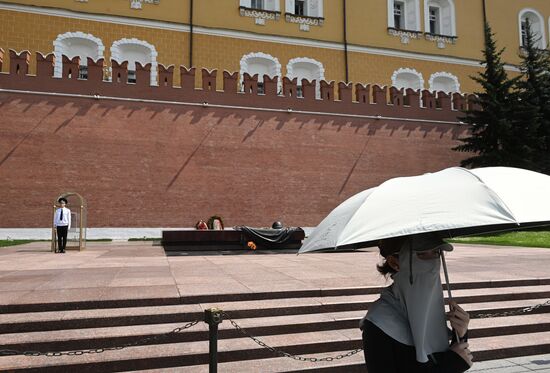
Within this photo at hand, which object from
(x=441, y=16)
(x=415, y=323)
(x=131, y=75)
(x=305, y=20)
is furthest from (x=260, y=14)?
(x=415, y=323)

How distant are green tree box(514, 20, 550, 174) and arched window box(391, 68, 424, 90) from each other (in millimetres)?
5676

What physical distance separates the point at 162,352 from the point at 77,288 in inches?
89.1

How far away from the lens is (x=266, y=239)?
555 inches

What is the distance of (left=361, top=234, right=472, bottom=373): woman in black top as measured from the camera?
6.74ft

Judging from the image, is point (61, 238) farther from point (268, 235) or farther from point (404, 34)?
point (404, 34)

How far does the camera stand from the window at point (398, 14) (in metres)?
27.3

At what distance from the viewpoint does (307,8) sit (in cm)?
2527

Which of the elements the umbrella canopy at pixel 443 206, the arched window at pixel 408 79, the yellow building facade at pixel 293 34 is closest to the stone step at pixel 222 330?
the umbrella canopy at pixel 443 206

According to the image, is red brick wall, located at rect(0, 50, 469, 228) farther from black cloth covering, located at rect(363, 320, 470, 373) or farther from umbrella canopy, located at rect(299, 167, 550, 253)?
black cloth covering, located at rect(363, 320, 470, 373)

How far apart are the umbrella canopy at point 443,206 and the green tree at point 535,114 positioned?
791 inches

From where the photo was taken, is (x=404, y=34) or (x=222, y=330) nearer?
(x=222, y=330)

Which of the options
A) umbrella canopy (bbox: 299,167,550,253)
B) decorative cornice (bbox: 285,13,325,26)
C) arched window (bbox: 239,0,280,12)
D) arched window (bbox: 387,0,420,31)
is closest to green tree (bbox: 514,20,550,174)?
arched window (bbox: 387,0,420,31)

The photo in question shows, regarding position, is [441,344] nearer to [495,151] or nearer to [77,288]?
[77,288]

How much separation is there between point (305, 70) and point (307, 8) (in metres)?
3.73
